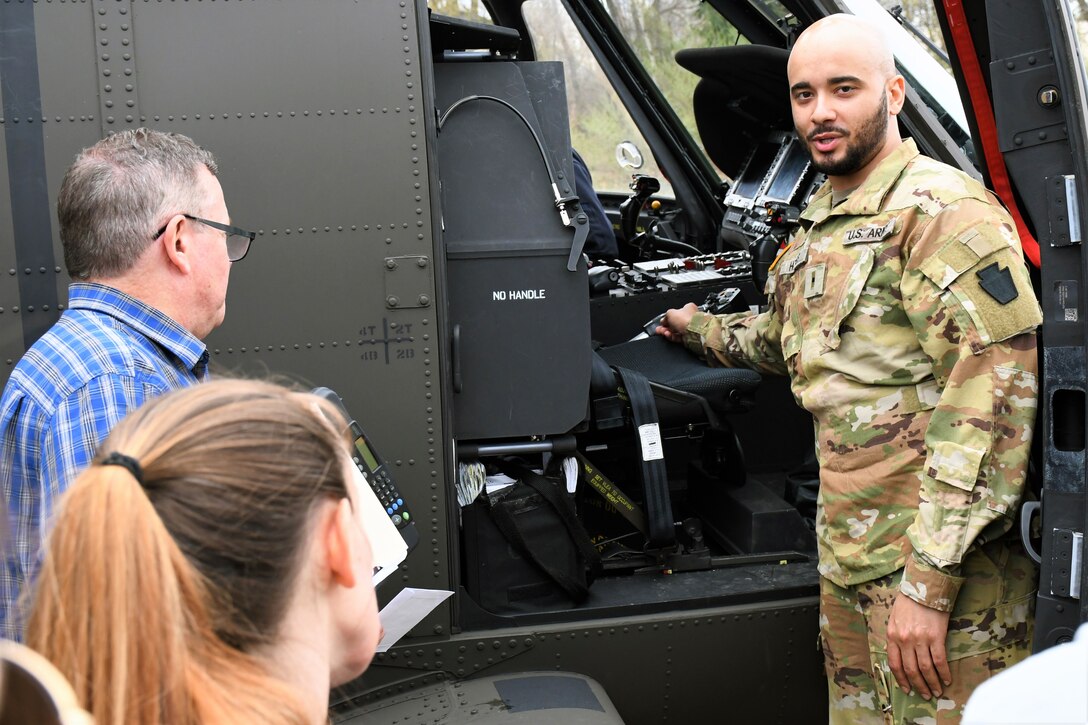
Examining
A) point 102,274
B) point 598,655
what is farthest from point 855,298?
point 102,274

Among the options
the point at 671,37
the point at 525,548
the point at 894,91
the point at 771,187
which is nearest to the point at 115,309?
the point at 525,548

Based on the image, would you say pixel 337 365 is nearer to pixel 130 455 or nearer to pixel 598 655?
pixel 598 655

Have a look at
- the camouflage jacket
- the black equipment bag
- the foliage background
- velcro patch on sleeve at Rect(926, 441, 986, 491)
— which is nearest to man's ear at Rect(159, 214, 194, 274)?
the black equipment bag

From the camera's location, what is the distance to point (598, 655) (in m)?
2.48

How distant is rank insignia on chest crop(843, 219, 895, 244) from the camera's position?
219 cm

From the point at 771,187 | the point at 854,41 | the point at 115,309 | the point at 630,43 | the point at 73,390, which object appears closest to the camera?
the point at 73,390

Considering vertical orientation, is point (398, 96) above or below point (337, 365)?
above

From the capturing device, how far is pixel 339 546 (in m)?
0.94

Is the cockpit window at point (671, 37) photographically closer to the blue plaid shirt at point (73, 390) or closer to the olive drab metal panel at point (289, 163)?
the olive drab metal panel at point (289, 163)

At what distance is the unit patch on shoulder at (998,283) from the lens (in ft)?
6.71

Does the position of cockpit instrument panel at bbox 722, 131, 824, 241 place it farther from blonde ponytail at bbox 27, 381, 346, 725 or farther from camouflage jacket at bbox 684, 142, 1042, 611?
blonde ponytail at bbox 27, 381, 346, 725

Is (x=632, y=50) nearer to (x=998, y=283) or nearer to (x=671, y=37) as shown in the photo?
(x=671, y=37)

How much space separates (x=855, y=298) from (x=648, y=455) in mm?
835

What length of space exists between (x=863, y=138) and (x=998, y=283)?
18.2 inches
